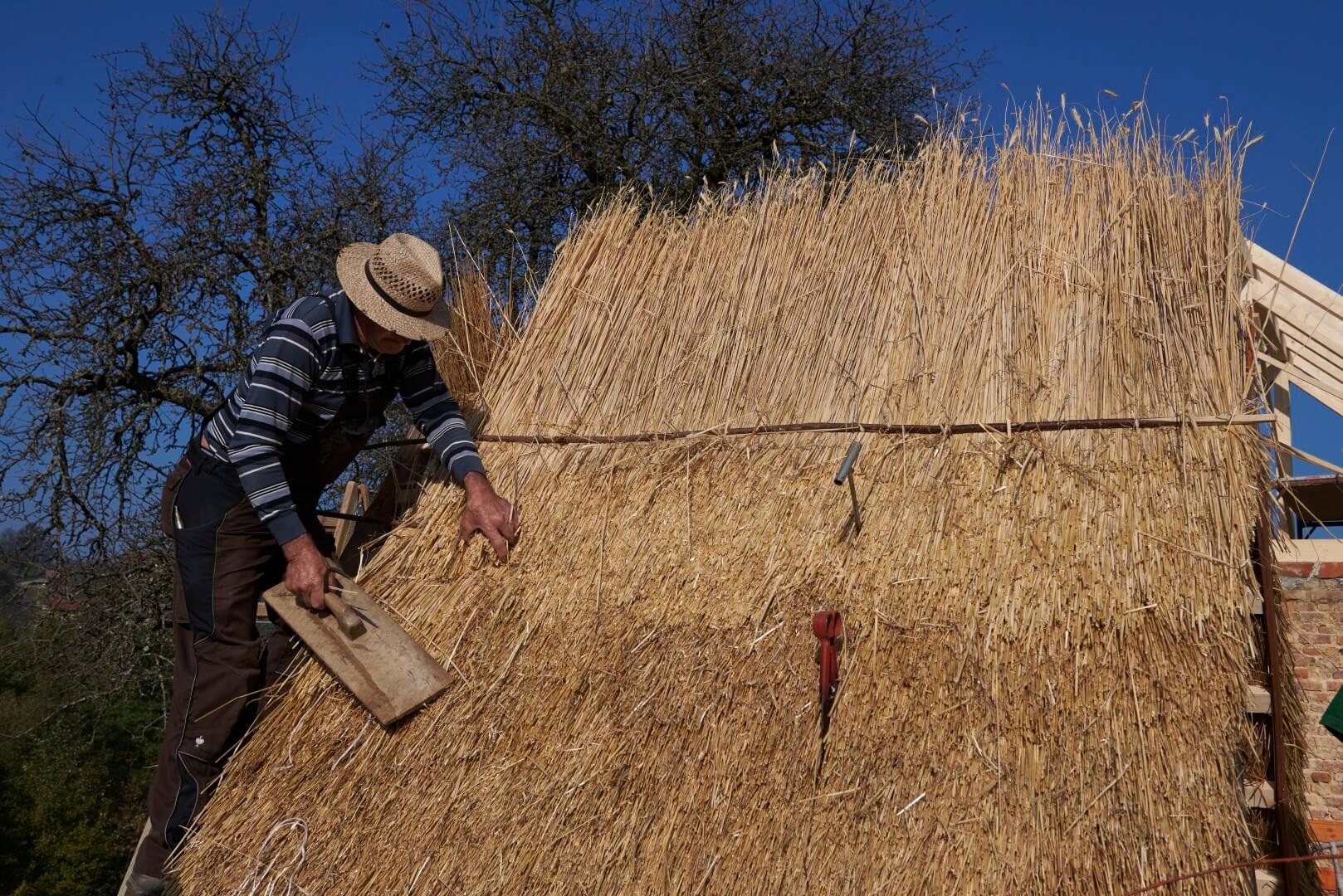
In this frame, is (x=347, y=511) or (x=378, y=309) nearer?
(x=378, y=309)

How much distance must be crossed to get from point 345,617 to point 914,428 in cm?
174

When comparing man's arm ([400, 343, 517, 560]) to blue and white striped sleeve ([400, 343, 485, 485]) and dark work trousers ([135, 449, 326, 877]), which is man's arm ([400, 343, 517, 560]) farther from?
dark work trousers ([135, 449, 326, 877])

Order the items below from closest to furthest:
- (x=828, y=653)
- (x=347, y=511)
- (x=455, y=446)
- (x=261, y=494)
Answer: (x=828, y=653) < (x=261, y=494) < (x=455, y=446) < (x=347, y=511)

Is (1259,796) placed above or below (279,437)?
below

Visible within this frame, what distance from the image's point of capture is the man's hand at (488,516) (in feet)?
10.8

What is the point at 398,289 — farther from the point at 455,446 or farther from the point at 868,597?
the point at 868,597

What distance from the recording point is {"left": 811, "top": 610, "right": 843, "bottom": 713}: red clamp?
2496 mm

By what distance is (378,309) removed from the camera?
3070 millimetres

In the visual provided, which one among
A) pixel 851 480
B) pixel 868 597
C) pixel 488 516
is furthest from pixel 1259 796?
pixel 488 516

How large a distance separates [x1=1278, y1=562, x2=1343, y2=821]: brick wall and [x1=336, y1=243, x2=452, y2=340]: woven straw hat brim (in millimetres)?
5344

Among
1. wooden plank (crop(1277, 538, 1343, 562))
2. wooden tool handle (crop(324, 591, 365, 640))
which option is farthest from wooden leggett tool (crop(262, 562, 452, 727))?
wooden plank (crop(1277, 538, 1343, 562))

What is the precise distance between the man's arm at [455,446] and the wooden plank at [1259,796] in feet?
6.95

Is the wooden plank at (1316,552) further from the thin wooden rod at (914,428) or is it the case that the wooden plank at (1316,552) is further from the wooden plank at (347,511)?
the wooden plank at (347,511)

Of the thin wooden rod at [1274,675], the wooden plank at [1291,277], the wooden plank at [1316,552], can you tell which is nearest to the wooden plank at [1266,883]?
the thin wooden rod at [1274,675]
